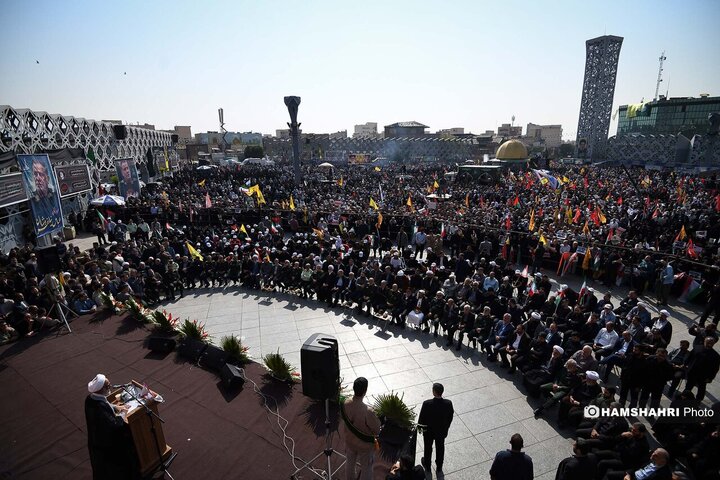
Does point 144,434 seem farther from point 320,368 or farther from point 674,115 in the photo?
point 674,115

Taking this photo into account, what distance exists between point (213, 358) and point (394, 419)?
3.81m

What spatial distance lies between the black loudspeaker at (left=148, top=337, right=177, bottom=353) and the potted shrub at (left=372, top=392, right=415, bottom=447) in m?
4.76

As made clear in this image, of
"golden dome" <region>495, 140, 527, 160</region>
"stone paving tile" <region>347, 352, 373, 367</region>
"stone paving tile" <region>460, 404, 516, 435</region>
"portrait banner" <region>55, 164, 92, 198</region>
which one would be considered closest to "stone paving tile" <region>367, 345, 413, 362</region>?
"stone paving tile" <region>347, 352, 373, 367</region>

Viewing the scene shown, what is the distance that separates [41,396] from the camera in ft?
20.1

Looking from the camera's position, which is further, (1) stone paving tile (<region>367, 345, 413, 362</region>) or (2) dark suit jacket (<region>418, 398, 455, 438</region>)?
(1) stone paving tile (<region>367, 345, 413, 362</region>)

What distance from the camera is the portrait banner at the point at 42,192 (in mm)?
18094

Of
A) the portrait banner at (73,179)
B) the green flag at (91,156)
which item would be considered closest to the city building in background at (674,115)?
the green flag at (91,156)

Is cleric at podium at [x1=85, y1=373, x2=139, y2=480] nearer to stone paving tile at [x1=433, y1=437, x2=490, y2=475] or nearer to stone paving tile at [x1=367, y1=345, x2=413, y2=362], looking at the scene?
stone paving tile at [x1=433, y1=437, x2=490, y2=475]

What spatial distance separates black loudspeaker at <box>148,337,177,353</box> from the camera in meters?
7.52

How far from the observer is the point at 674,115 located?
90.2 meters

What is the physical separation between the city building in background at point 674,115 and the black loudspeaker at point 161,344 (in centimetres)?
10416

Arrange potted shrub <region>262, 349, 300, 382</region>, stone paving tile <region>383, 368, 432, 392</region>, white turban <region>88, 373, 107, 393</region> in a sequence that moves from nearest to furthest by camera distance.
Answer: white turban <region>88, 373, 107, 393</region>, potted shrub <region>262, 349, 300, 382</region>, stone paving tile <region>383, 368, 432, 392</region>

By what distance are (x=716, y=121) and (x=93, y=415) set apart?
270 ft

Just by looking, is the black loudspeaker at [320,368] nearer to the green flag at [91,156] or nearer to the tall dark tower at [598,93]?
the green flag at [91,156]
